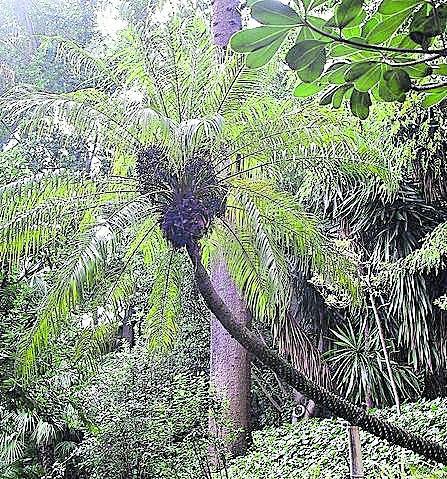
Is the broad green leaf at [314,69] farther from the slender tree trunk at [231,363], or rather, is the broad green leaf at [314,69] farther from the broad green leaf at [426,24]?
the slender tree trunk at [231,363]

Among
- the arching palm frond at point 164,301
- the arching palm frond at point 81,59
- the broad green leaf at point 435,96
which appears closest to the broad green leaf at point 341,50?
the broad green leaf at point 435,96

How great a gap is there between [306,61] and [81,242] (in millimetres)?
2962

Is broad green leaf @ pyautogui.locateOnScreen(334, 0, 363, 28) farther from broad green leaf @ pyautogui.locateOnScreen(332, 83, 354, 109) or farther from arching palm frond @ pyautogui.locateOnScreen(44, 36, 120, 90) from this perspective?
arching palm frond @ pyautogui.locateOnScreen(44, 36, 120, 90)

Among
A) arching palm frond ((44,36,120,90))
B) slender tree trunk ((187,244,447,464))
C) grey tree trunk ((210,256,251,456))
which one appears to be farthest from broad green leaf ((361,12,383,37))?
grey tree trunk ((210,256,251,456))

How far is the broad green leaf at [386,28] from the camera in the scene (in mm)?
518

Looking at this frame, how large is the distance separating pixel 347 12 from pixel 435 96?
204 millimetres

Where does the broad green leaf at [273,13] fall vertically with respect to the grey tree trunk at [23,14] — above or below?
below

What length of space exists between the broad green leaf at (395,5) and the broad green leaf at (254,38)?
8cm

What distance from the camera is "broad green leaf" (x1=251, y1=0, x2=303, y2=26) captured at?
0.50 metres

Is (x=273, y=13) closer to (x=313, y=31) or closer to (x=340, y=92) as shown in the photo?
(x=313, y=31)

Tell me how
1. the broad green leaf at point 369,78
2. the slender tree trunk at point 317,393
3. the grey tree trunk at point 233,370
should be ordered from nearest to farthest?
1. the broad green leaf at point 369,78
2. the slender tree trunk at point 317,393
3. the grey tree trunk at point 233,370

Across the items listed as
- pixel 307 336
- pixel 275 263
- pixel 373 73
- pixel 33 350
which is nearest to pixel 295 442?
pixel 307 336

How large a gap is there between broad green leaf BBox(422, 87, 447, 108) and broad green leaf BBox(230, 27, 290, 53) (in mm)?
219

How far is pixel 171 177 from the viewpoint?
3.29 metres
